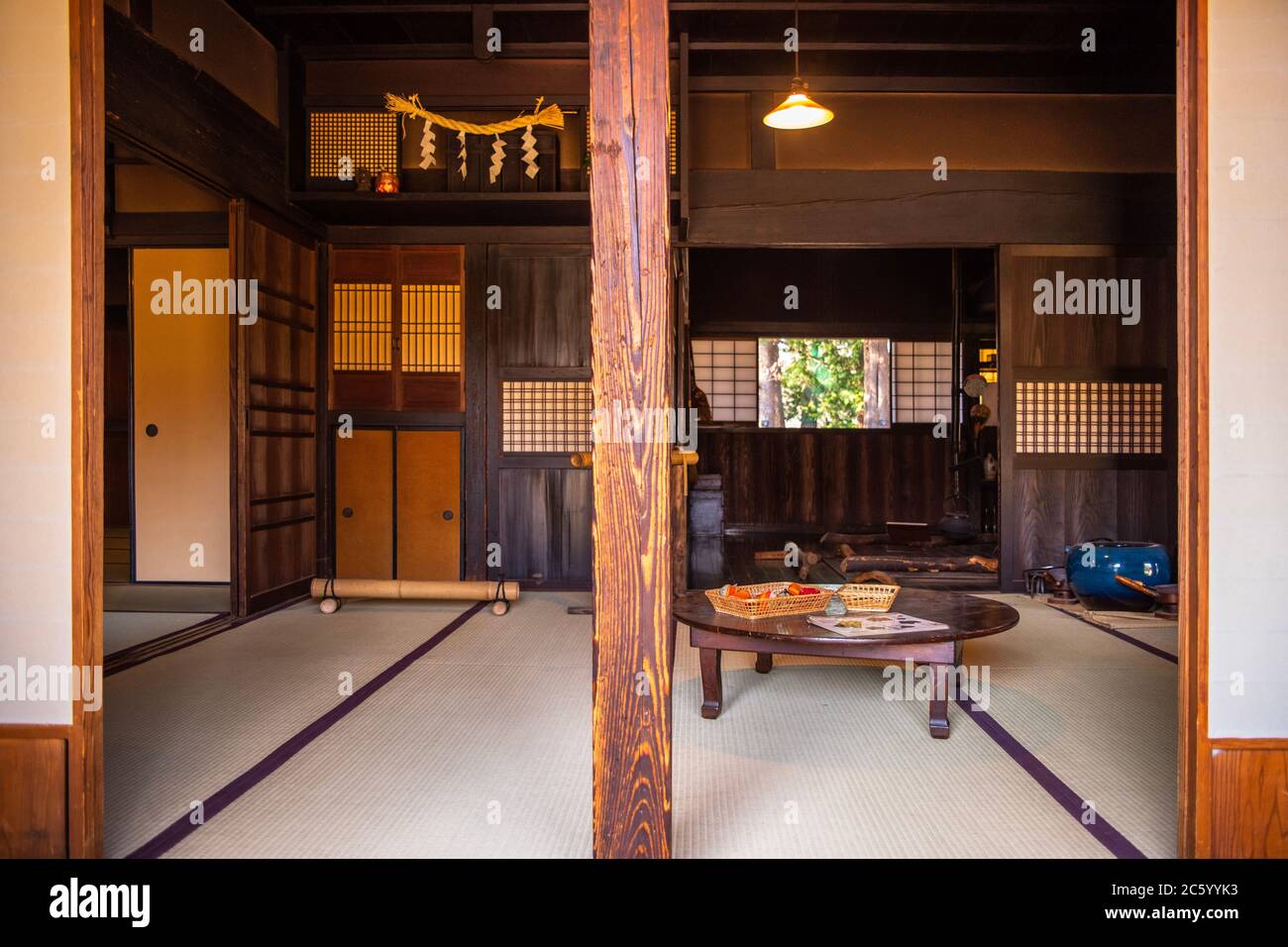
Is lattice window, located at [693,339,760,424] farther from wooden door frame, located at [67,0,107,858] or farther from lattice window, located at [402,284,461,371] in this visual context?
wooden door frame, located at [67,0,107,858]

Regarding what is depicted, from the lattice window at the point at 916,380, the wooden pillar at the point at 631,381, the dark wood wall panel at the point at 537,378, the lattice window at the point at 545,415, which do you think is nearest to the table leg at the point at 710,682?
the wooden pillar at the point at 631,381

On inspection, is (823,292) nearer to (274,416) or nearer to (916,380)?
(916,380)

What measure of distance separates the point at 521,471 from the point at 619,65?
14.1ft

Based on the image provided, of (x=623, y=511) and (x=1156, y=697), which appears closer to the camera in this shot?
(x=623, y=511)

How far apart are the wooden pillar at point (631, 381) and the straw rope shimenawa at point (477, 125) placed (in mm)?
3833

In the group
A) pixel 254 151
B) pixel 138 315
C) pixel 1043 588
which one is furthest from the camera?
pixel 138 315

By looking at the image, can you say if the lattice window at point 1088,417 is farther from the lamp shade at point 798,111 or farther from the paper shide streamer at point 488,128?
the paper shide streamer at point 488,128

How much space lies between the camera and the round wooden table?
8.91 feet

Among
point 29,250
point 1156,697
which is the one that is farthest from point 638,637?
point 1156,697

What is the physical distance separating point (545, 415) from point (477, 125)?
184 cm

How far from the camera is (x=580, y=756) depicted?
2578mm

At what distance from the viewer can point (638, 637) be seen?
1.74 m

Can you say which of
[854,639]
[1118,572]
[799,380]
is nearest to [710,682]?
[854,639]
